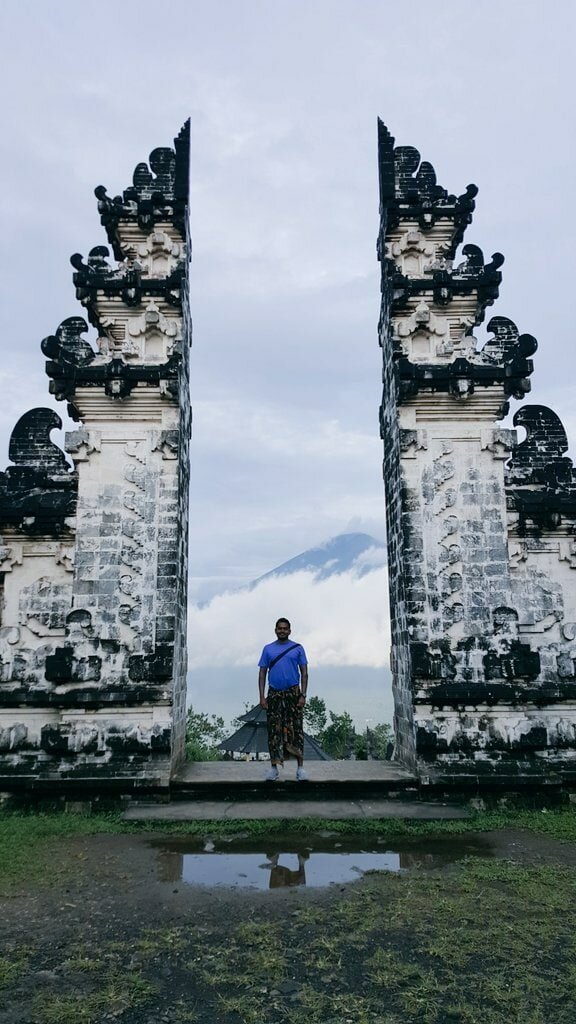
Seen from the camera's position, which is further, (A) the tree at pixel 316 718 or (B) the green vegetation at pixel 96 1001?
(A) the tree at pixel 316 718

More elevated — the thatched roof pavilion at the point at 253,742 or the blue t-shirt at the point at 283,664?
the blue t-shirt at the point at 283,664

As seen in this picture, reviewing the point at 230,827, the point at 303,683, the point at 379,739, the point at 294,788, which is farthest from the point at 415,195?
the point at 379,739

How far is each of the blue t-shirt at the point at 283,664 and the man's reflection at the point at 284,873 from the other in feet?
7.84

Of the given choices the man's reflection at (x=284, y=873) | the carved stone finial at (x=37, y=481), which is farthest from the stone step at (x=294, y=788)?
the carved stone finial at (x=37, y=481)

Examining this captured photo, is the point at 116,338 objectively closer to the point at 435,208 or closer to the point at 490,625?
the point at 435,208

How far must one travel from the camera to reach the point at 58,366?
32.7 ft

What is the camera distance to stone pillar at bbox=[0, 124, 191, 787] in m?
8.81

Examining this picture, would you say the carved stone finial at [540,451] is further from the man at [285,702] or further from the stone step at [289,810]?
the stone step at [289,810]

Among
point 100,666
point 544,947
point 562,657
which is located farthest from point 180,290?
point 544,947

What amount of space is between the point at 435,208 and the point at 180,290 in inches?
174

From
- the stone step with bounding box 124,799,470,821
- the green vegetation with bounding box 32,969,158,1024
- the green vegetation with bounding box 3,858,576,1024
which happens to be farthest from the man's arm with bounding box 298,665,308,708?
the green vegetation with bounding box 32,969,158,1024

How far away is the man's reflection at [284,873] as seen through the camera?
5.68 metres

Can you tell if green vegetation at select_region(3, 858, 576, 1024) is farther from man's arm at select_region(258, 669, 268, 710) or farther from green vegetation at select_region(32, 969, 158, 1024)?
man's arm at select_region(258, 669, 268, 710)

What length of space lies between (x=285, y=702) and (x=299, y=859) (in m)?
2.43
